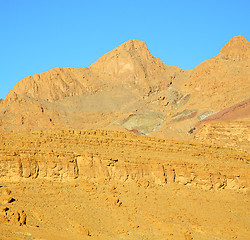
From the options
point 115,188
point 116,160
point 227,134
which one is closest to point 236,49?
point 227,134

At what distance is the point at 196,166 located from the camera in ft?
122

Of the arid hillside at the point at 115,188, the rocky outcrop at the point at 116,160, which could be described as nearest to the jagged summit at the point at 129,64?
the rocky outcrop at the point at 116,160

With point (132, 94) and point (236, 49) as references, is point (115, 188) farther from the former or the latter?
point (236, 49)

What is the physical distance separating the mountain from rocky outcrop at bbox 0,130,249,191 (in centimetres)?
5476

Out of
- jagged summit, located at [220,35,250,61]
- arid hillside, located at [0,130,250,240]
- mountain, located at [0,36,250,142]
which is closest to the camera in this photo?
arid hillside, located at [0,130,250,240]

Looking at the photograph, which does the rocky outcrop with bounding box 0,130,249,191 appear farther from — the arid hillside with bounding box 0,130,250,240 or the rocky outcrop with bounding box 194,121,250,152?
the rocky outcrop with bounding box 194,121,250,152

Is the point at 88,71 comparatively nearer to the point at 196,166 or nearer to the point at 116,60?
the point at 116,60

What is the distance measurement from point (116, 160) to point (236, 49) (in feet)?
349

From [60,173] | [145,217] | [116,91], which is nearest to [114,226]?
[145,217]

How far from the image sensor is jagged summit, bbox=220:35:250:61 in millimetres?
131250

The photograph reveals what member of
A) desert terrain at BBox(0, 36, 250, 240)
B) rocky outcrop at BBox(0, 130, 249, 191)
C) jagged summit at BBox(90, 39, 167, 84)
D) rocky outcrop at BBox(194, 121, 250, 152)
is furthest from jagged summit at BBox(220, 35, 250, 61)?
rocky outcrop at BBox(0, 130, 249, 191)

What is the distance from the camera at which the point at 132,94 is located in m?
134

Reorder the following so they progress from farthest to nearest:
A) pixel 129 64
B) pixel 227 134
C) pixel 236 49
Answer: pixel 129 64
pixel 236 49
pixel 227 134

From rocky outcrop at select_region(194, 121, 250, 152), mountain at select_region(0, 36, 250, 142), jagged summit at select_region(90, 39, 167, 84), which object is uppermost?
jagged summit at select_region(90, 39, 167, 84)
